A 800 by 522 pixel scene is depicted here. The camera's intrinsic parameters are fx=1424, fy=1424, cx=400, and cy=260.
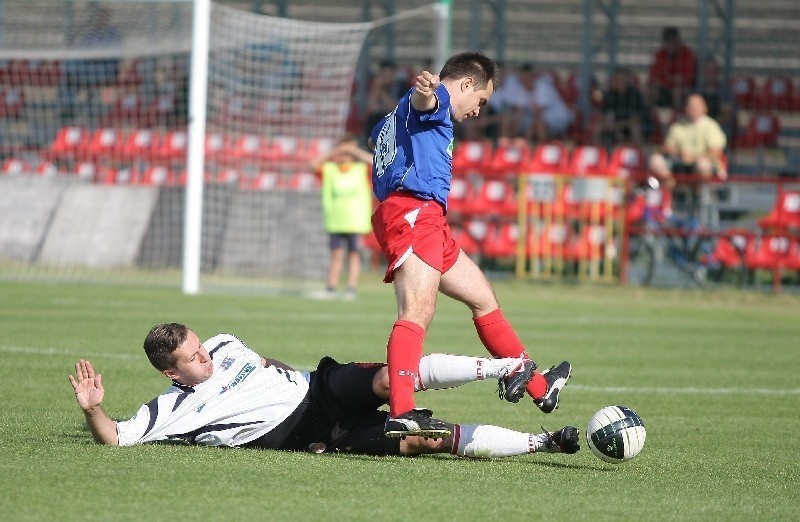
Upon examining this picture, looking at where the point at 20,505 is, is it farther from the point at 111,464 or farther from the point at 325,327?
the point at 325,327

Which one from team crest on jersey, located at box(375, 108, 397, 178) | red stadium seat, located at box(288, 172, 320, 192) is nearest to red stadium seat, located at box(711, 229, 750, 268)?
red stadium seat, located at box(288, 172, 320, 192)

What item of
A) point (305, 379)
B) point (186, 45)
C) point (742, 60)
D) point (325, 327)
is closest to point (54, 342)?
point (325, 327)

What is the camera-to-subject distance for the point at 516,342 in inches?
311

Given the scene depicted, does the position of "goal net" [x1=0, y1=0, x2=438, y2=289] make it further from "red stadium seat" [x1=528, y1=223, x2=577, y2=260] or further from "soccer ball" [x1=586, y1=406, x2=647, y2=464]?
"soccer ball" [x1=586, y1=406, x2=647, y2=464]

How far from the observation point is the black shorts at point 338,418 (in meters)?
7.09

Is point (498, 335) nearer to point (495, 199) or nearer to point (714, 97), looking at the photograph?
point (495, 199)

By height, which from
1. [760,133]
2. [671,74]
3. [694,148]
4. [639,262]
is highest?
[671,74]

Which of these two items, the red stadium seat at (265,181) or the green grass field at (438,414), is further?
the red stadium seat at (265,181)

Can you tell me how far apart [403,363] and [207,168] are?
14926 mm

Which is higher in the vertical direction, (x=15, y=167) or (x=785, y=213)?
(x=15, y=167)

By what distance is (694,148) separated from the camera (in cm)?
2188

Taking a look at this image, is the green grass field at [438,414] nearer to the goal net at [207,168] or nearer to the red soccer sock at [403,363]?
the red soccer sock at [403,363]

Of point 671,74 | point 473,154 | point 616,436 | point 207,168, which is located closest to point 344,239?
point 207,168

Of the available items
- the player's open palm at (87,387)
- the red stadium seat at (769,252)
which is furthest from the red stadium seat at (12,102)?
the player's open palm at (87,387)
